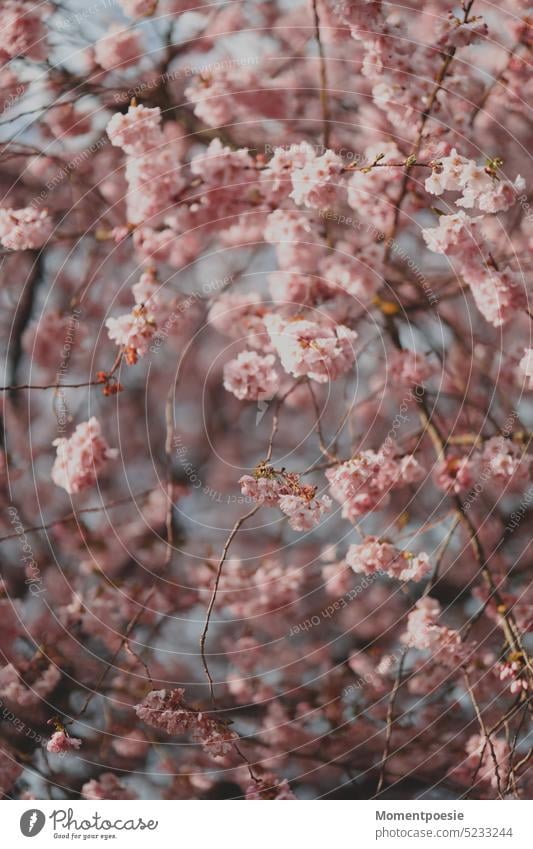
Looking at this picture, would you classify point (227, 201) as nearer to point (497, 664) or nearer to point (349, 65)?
point (349, 65)

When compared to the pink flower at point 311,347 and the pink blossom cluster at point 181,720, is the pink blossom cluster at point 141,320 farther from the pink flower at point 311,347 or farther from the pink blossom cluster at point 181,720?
the pink blossom cluster at point 181,720

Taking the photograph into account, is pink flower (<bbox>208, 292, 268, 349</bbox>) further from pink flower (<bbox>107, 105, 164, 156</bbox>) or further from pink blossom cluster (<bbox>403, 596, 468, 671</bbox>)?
pink blossom cluster (<bbox>403, 596, 468, 671</bbox>)

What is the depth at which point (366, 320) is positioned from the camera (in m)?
1.06

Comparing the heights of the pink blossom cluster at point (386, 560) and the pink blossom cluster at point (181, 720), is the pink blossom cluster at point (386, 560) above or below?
above

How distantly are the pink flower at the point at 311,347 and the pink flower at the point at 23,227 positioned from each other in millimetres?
300

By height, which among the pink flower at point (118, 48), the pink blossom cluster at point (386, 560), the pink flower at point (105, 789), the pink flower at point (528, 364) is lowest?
the pink flower at point (105, 789)

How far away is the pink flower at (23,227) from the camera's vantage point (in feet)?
3.32

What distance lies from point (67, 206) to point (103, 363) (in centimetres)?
20

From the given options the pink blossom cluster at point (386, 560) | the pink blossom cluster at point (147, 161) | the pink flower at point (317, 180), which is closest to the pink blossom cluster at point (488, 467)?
the pink blossom cluster at point (386, 560)

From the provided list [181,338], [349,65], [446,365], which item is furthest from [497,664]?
[349,65]

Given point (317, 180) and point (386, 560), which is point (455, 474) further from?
point (317, 180)

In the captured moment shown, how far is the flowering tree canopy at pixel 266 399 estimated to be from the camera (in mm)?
1015

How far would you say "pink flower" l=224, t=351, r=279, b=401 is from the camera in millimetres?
1018

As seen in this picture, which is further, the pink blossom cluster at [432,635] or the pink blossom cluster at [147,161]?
the pink blossom cluster at [432,635]
